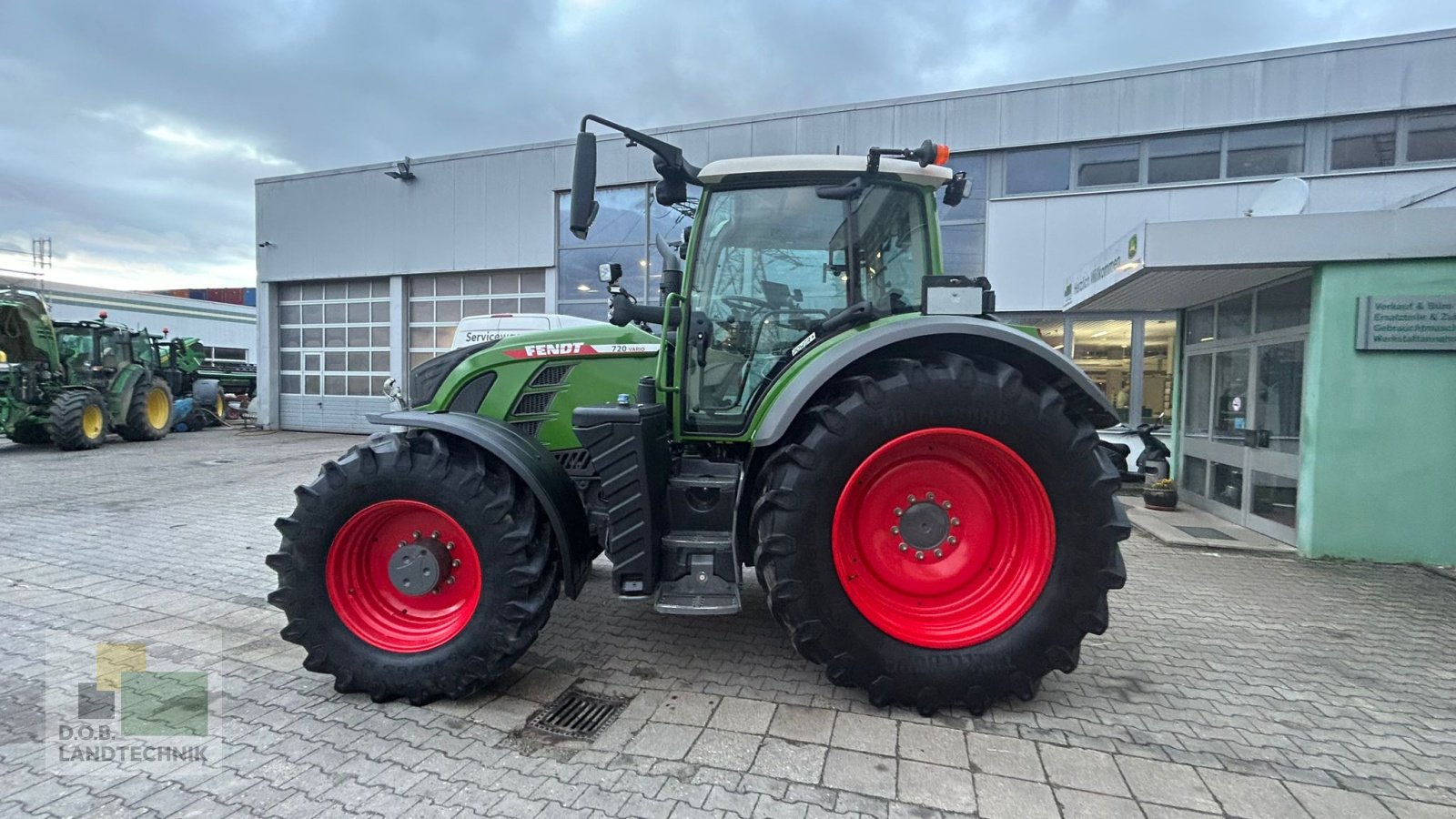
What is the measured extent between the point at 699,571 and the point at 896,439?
1.02 metres

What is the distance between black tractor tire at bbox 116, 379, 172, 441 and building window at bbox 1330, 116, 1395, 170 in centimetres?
2199

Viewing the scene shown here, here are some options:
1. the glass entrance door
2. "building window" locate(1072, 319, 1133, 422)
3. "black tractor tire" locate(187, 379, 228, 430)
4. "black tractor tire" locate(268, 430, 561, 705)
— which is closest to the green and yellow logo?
"black tractor tire" locate(268, 430, 561, 705)

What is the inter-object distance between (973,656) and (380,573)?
2.63 meters

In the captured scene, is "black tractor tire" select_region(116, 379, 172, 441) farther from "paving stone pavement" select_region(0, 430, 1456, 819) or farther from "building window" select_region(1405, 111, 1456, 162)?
"building window" select_region(1405, 111, 1456, 162)

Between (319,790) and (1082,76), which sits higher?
(1082,76)

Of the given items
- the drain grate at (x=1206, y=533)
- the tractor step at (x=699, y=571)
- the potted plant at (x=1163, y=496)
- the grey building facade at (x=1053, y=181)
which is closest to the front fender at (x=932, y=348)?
the tractor step at (x=699, y=571)

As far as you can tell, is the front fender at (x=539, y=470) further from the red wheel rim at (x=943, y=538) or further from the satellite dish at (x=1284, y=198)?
the satellite dish at (x=1284, y=198)

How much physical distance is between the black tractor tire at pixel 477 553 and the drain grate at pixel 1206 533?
6.07m

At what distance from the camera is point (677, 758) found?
2.33 metres

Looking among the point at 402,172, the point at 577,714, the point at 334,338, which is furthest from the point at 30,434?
the point at 577,714

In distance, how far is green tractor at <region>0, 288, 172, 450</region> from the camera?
37.1 feet

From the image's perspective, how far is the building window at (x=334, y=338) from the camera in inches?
631

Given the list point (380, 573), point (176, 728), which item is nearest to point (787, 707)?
point (380, 573)

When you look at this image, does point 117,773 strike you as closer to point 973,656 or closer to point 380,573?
→ point 380,573
